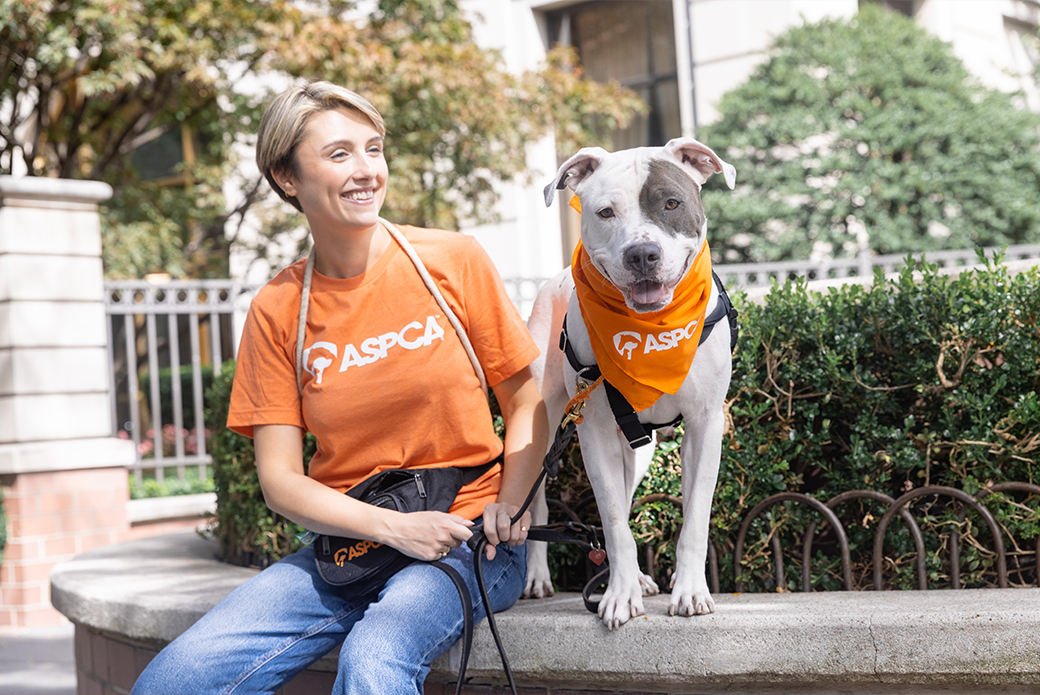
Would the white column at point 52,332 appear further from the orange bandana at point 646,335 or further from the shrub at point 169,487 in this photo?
the orange bandana at point 646,335

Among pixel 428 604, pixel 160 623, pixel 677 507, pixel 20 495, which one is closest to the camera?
pixel 428 604

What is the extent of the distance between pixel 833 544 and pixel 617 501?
0.94 m

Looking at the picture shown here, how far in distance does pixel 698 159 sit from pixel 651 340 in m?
0.51

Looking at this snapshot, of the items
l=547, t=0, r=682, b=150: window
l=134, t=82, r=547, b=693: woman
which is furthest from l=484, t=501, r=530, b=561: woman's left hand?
l=547, t=0, r=682, b=150: window

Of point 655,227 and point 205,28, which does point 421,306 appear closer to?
point 655,227

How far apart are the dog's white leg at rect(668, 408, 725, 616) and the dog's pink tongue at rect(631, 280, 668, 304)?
0.42m

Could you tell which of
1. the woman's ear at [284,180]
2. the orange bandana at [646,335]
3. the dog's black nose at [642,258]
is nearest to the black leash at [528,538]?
the orange bandana at [646,335]

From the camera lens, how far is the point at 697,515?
246 cm

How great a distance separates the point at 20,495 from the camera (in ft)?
21.8

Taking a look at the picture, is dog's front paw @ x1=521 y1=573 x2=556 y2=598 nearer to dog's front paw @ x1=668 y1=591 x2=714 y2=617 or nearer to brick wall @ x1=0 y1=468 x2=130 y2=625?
dog's front paw @ x1=668 y1=591 x2=714 y2=617

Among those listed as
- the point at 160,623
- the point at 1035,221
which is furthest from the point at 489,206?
the point at 160,623

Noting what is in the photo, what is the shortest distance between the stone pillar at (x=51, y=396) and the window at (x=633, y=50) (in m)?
6.75

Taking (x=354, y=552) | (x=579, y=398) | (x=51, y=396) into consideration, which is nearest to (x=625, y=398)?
(x=579, y=398)

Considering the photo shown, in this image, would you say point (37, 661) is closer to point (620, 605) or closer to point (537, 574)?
point (537, 574)
